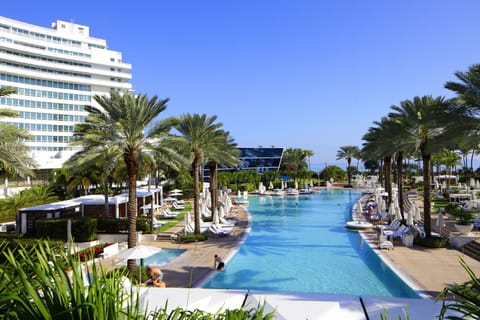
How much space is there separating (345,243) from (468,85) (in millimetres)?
10979

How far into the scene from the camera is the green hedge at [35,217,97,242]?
19922 mm

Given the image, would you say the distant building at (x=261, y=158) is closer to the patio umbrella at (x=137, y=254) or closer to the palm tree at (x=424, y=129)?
the palm tree at (x=424, y=129)

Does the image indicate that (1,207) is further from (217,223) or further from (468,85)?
(468,85)

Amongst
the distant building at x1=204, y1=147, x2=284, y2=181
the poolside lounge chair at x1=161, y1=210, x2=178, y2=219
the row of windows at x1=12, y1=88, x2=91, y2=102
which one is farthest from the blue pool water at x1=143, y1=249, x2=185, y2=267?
the distant building at x1=204, y1=147, x2=284, y2=181

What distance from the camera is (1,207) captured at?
24719mm

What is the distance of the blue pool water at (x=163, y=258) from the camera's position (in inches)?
678

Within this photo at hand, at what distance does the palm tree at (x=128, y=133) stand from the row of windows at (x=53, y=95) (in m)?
57.1

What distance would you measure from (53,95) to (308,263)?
6665 centimetres

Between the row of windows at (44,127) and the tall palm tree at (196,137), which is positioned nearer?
the tall palm tree at (196,137)

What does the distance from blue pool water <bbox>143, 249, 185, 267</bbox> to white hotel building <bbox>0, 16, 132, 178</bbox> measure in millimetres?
43609

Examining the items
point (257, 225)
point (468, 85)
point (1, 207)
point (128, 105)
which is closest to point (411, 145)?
point (468, 85)

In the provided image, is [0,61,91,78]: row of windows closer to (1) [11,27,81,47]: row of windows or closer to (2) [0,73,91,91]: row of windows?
(2) [0,73,91,91]: row of windows

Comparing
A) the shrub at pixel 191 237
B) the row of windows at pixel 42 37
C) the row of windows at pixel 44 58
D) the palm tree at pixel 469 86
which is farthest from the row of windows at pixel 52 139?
the palm tree at pixel 469 86

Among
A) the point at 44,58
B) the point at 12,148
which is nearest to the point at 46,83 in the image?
the point at 44,58
